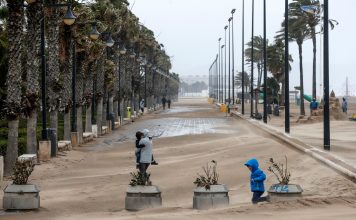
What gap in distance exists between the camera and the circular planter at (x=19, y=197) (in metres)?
13.9

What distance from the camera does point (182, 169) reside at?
22.1 m

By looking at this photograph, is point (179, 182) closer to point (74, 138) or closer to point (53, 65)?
point (53, 65)

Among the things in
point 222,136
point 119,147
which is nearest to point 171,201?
point 119,147

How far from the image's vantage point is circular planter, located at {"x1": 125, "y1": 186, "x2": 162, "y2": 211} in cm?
1370

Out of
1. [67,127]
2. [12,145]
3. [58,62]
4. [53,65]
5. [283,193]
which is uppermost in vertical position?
[58,62]

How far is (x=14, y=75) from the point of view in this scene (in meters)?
22.0

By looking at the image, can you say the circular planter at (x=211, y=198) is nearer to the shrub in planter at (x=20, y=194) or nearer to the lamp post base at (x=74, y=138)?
the shrub in planter at (x=20, y=194)

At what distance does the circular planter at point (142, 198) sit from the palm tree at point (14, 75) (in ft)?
28.0

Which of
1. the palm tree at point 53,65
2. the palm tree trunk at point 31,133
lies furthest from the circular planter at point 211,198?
the palm tree at point 53,65

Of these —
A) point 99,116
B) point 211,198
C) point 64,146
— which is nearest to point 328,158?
point 211,198

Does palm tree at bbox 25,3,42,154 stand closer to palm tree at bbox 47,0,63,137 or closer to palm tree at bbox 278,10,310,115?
palm tree at bbox 47,0,63,137

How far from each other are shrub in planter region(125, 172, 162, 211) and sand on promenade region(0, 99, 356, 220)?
269 mm

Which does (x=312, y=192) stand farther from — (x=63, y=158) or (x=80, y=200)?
(x=63, y=158)

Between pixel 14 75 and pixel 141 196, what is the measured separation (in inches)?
389
